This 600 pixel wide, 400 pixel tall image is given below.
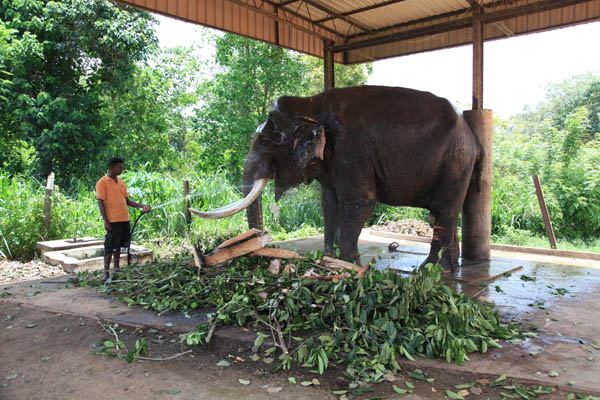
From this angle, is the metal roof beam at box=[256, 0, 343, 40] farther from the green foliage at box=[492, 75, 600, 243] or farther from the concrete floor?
the green foliage at box=[492, 75, 600, 243]

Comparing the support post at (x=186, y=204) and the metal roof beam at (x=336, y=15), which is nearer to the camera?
the metal roof beam at (x=336, y=15)

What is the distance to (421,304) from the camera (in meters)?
3.68

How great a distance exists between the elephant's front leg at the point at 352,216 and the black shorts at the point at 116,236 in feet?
9.03

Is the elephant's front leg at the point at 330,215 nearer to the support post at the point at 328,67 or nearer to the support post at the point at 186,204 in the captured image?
the support post at the point at 186,204

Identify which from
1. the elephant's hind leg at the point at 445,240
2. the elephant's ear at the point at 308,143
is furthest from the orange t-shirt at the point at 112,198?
the elephant's hind leg at the point at 445,240

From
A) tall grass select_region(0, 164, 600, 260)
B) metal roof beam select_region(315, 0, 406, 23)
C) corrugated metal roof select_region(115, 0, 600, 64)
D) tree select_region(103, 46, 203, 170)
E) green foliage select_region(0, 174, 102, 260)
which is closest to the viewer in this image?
corrugated metal roof select_region(115, 0, 600, 64)

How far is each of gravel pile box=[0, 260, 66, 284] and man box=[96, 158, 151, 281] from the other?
1622mm

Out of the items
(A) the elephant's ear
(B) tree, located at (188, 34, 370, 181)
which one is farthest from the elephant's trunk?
(B) tree, located at (188, 34, 370, 181)

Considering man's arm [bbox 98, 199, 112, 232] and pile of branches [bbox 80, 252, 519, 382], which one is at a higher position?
man's arm [bbox 98, 199, 112, 232]

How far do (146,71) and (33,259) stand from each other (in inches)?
404

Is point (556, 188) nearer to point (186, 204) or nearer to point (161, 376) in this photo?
point (186, 204)

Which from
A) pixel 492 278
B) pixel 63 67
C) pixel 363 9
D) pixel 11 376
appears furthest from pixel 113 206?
pixel 63 67

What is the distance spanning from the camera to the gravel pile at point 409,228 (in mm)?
10508

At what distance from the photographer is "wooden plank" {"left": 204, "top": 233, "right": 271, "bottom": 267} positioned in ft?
15.7
